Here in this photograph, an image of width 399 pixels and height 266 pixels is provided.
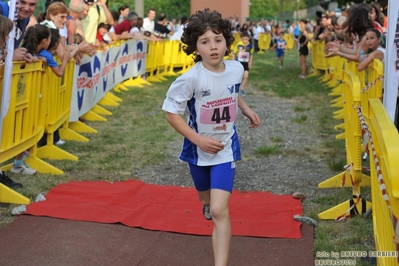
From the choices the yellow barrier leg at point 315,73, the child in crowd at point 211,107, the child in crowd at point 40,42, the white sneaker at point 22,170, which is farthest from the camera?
the yellow barrier leg at point 315,73

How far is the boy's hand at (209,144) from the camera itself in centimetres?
484

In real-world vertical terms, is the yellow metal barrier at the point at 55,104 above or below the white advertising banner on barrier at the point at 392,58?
below

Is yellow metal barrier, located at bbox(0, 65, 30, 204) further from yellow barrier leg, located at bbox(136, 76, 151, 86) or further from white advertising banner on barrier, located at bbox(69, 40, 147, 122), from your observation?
yellow barrier leg, located at bbox(136, 76, 151, 86)

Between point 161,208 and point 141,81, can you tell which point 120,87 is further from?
point 161,208

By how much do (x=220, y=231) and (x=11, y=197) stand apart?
9.59ft

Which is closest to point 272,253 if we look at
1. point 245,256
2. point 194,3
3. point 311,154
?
point 245,256

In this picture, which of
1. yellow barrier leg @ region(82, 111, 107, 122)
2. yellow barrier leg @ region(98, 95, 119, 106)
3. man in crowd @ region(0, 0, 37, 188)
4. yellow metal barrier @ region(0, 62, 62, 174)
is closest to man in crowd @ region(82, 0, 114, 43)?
yellow barrier leg @ region(82, 111, 107, 122)

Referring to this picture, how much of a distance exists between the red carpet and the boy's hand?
5.24ft

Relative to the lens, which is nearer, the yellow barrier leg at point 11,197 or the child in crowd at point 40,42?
the yellow barrier leg at point 11,197

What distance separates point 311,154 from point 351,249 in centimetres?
455

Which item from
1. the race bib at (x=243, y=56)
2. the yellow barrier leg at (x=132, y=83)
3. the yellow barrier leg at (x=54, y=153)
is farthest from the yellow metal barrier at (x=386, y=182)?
the yellow barrier leg at (x=132, y=83)

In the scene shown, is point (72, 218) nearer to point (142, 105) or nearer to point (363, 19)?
point (363, 19)

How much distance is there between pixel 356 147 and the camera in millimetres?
6477

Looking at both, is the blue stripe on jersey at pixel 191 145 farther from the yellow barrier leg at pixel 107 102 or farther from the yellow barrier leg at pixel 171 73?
the yellow barrier leg at pixel 171 73
